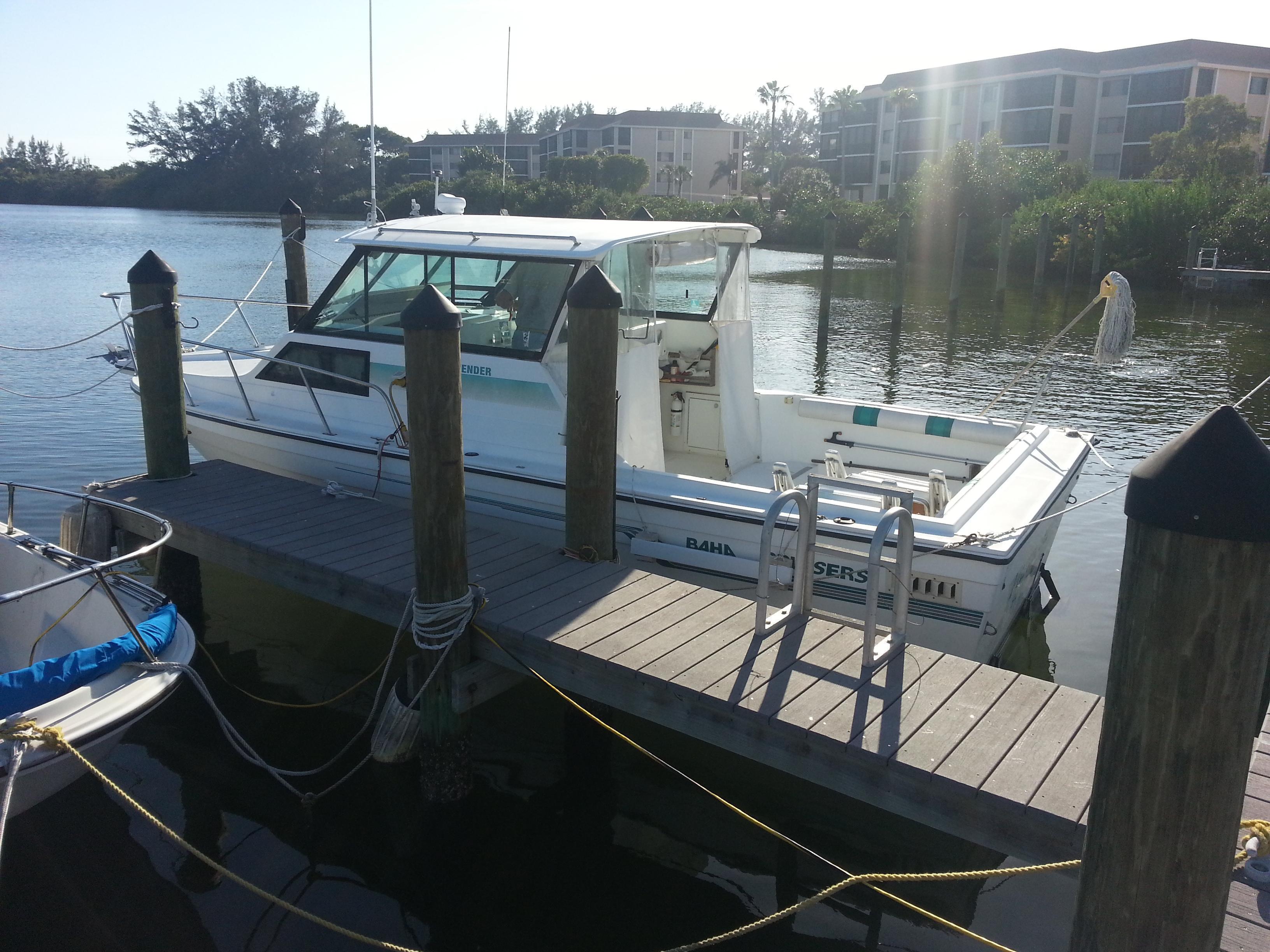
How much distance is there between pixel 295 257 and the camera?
40.6 feet

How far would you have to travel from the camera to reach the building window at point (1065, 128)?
56.6 m

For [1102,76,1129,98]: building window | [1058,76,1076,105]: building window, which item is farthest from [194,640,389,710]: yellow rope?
[1102,76,1129,98]: building window

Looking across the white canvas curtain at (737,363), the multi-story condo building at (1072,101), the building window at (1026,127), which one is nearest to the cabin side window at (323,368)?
the white canvas curtain at (737,363)

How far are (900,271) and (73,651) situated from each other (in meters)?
20.4

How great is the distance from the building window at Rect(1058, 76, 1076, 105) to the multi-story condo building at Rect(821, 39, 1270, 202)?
0.16 ft

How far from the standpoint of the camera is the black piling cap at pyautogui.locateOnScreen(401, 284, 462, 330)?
4.76m

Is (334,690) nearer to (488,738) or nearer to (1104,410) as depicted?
(488,738)

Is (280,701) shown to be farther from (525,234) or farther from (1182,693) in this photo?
(1182,693)

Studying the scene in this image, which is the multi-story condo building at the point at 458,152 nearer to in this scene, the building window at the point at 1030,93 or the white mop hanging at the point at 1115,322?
the building window at the point at 1030,93

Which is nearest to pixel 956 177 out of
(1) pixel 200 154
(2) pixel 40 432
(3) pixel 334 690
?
(2) pixel 40 432

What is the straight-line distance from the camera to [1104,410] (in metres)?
15.4

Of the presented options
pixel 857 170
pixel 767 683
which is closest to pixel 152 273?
pixel 767 683

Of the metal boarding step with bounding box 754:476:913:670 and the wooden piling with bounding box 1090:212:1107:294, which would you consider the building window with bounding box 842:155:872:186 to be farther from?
the metal boarding step with bounding box 754:476:913:670

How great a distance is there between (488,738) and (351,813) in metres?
0.98
